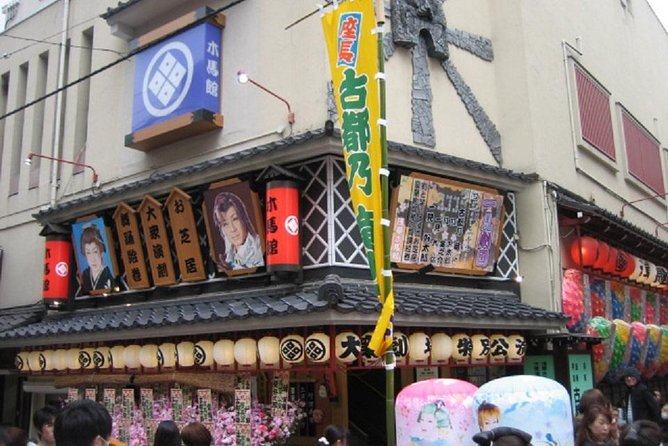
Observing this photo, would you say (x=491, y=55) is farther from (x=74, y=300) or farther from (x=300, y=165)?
(x=74, y=300)

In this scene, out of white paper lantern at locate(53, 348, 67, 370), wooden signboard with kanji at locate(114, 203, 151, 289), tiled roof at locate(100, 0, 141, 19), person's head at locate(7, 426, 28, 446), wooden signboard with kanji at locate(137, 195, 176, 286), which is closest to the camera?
person's head at locate(7, 426, 28, 446)

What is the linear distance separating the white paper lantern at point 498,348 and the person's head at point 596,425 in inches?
202

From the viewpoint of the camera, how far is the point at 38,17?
18.5m

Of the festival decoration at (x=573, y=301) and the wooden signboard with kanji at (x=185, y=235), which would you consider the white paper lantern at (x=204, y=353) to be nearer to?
the wooden signboard with kanji at (x=185, y=235)

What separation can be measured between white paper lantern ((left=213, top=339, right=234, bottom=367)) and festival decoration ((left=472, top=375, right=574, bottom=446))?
5.21 m

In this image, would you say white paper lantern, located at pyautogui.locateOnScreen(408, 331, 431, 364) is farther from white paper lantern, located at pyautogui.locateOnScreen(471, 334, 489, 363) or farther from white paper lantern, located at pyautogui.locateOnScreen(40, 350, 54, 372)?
white paper lantern, located at pyautogui.locateOnScreen(40, 350, 54, 372)

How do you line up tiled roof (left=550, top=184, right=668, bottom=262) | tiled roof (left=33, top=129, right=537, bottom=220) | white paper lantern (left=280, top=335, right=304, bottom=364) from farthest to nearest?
1. tiled roof (left=550, top=184, right=668, bottom=262)
2. tiled roof (left=33, top=129, right=537, bottom=220)
3. white paper lantern (left=280, top=335, right=304, bottom=364)

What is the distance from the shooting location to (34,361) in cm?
1376

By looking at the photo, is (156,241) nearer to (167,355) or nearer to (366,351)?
(167,355)

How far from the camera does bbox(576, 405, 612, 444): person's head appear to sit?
19.7 feet

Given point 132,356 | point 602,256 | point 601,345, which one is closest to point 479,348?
point 601,345

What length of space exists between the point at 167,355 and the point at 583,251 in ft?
28.9

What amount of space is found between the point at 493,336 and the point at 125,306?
7.32 metres

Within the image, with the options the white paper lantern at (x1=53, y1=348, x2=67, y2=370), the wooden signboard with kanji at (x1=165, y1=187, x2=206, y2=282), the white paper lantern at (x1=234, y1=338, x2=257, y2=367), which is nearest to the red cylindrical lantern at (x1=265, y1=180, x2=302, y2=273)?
the white paper lantern at (x1=234, y1=338, x2=257, y2=367)
